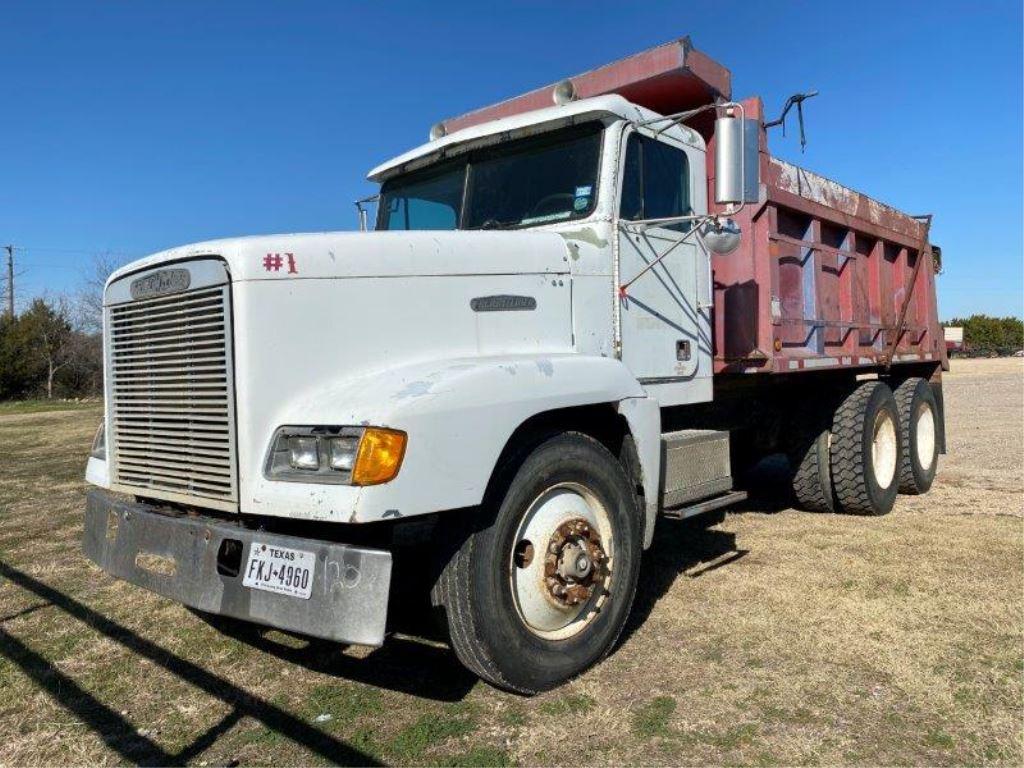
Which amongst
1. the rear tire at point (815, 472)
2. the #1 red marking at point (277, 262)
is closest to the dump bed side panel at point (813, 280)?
the rear tire at point (815, 472)

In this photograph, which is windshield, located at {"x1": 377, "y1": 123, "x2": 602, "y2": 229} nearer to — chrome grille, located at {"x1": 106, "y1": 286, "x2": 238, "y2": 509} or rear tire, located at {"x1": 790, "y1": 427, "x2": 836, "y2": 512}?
chrome grille, located at {"x1": 106, "y1": 286, "x2": 238, "y2": 509}

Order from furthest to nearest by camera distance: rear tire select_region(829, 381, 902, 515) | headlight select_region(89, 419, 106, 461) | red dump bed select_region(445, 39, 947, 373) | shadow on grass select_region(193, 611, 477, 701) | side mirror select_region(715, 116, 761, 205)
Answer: rear tire select_region(829, 381, 902, 515) < red dump bed select_region(445, 39, 947, 373) < headlight select_region(89, 419, 106, 461) < side mirror select_region(715, 116, 761, 205) < shadow on grass select_region(193, 611, 477, 701)

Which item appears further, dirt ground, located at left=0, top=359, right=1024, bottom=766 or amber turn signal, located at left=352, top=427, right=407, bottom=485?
dirt ground, located at left=0, top=359, right=1024, bottom=766

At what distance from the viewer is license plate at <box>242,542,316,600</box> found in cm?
271

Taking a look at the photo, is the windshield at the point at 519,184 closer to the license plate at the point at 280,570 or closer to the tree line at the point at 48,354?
the license plate at the point at 280,570

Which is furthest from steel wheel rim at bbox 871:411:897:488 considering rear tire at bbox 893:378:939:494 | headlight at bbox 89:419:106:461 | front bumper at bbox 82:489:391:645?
headlight at bbox 89:419:106:461

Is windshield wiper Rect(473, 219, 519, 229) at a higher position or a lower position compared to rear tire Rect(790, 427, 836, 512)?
higher

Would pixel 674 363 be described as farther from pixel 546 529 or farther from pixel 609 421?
pixel 546 529

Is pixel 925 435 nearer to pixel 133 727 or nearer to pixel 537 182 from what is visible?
pixel 537 182

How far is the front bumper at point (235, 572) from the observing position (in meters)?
2.66

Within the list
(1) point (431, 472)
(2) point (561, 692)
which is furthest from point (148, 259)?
(2) point (561, 692)

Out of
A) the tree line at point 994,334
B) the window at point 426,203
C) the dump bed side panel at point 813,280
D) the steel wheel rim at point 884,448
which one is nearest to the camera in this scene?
the window at point 426,203

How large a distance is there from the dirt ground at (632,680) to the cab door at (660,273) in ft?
4.75

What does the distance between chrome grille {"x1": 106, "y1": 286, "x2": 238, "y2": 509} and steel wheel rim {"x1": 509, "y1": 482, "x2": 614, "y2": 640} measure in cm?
122
